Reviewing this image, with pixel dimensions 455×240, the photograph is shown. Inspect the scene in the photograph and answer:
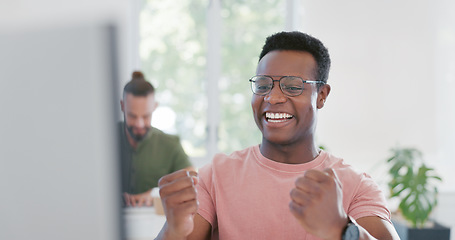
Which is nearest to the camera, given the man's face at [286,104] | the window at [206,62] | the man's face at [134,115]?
the man's face at [134,115]

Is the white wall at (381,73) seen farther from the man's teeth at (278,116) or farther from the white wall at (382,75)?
the man's teeth at (278,116)

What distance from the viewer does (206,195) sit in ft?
4.01

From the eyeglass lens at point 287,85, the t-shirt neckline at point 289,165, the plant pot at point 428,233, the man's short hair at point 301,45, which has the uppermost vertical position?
the man's short hair at point 301,45

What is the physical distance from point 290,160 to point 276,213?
0.15 m

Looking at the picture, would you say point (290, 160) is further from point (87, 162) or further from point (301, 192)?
point (87, 162)

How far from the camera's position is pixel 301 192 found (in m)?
0.84

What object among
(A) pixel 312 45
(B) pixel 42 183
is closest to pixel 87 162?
(B) pixel 42 183

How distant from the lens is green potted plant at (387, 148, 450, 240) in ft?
9.76

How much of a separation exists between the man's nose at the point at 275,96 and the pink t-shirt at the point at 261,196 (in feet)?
0.53

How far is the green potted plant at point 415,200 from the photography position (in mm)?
2975

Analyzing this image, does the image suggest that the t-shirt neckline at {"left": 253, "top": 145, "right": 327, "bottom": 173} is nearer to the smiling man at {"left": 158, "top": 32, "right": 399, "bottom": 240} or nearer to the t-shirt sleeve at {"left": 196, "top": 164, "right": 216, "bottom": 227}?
the smiling man at {"left": 158, "top": 32, "right": 399, "bottom": 240}

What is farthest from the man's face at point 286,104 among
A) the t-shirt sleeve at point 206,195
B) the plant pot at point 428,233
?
the plant pot at point 428,233

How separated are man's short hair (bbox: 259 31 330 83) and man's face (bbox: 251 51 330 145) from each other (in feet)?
0.05

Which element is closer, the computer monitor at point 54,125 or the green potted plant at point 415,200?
the computer monitor at point 54,125
